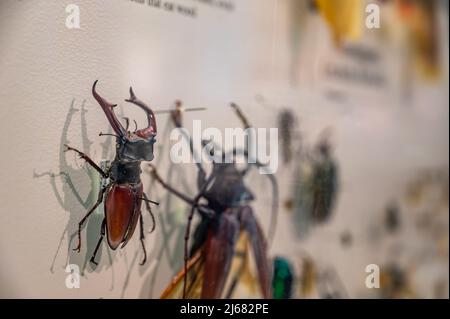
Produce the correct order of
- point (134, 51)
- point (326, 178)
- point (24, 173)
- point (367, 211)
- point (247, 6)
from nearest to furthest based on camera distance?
point (24, 173)
point (134, 51)
point (247, 6)
point (326, 178)
point (367, 211)

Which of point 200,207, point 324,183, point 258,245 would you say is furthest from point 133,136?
point 324,183

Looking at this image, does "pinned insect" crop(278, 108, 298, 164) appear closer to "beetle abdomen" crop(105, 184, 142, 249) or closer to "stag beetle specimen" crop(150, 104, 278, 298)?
"stag beetle specimen" crop(150, 104, 278, 298)

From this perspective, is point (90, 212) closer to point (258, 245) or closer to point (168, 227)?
point (168, 227)

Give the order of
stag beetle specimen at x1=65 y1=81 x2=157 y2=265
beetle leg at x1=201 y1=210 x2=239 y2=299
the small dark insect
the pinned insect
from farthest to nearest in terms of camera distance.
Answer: the small dark insect
the pinned insect
beetle leg at x1=201 y1=210 x2=239 y2=299
stag beetle specimen at x1=65 y1=81 x2=157 y2=265

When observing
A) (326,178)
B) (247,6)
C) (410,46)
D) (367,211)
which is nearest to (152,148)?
(247,6)

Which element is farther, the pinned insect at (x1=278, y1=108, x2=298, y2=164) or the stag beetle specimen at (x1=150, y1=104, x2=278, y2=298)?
the pinned insect at (x1=278, y1=108, x2=298, y2=164)

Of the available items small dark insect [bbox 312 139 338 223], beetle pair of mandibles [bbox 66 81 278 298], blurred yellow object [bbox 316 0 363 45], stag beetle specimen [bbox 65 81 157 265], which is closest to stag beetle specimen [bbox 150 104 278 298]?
beetle pair of mandibles [bbox 66 81 278 298]
